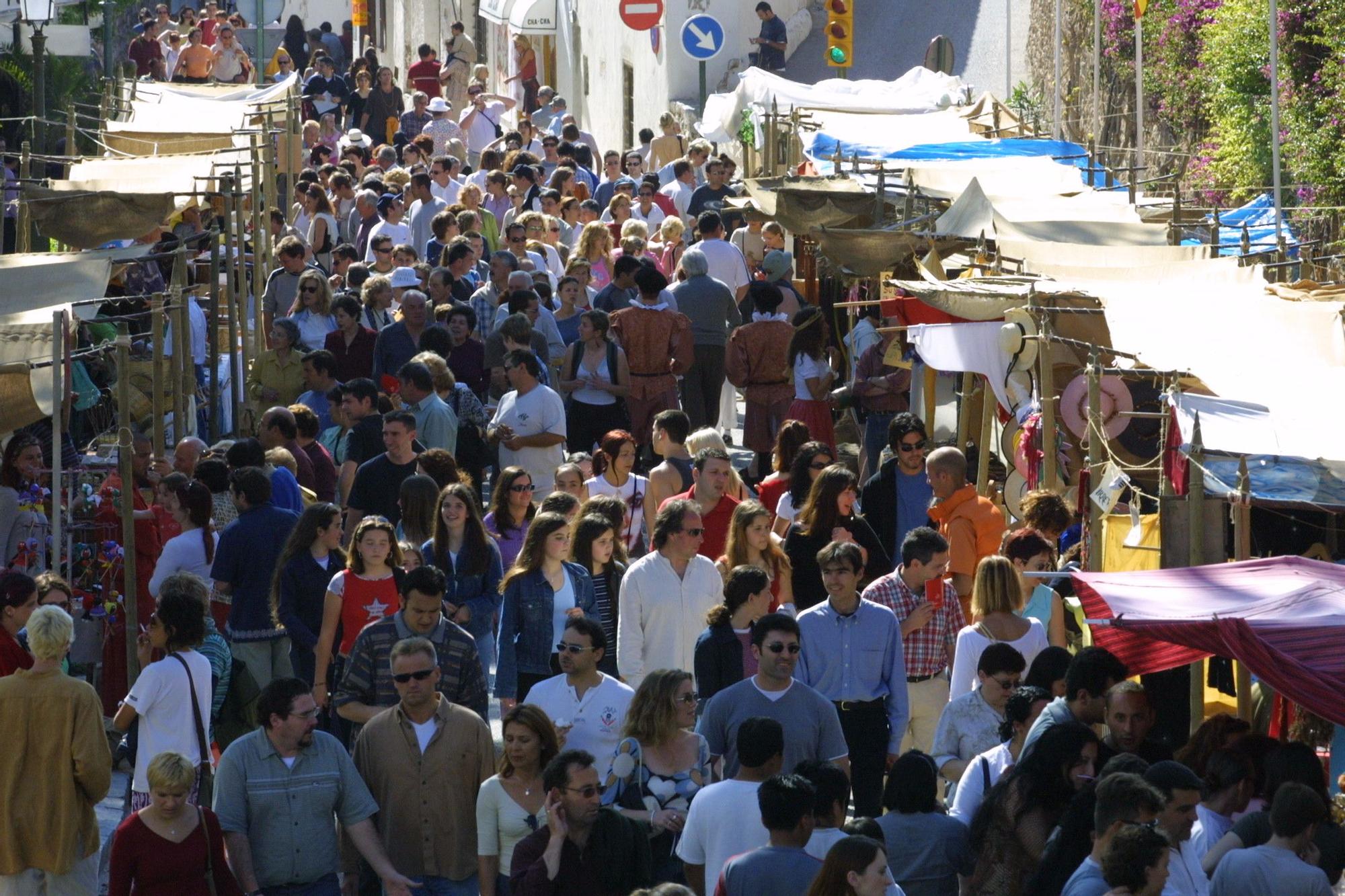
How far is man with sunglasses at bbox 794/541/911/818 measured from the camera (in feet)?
26.5

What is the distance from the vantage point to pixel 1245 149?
64.6 feet

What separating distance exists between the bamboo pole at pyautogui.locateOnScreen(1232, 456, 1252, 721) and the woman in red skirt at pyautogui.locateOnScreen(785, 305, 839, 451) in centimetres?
504

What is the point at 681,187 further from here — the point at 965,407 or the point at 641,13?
the point at 965,407

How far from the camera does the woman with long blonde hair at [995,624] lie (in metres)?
8.09

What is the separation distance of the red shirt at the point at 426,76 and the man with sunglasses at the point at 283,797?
28373mm

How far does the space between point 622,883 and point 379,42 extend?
5592 centimetres

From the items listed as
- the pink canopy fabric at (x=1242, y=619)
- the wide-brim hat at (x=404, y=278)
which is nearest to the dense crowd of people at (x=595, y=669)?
the pink canopy fabric at (x=1242, y=619)

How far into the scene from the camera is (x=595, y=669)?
742cm

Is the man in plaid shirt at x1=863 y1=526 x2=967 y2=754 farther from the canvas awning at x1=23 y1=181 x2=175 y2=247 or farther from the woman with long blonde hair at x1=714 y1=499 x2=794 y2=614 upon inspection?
the canvas awning at x1=23 y1=181 x2=175 y2=247

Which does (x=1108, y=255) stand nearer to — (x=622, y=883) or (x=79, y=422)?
(x=79, y=422)

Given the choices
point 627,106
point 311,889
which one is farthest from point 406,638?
point 627,106

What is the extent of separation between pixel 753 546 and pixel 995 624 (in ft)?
4.19

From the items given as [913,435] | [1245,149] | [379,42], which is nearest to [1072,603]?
[913,435]

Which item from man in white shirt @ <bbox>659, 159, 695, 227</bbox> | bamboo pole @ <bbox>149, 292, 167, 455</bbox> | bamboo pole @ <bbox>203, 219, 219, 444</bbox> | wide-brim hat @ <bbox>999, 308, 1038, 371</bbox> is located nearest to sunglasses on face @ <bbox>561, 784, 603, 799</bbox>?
wide-brim hat @ <bbox>999, 308, 1038, 371</bbox>
